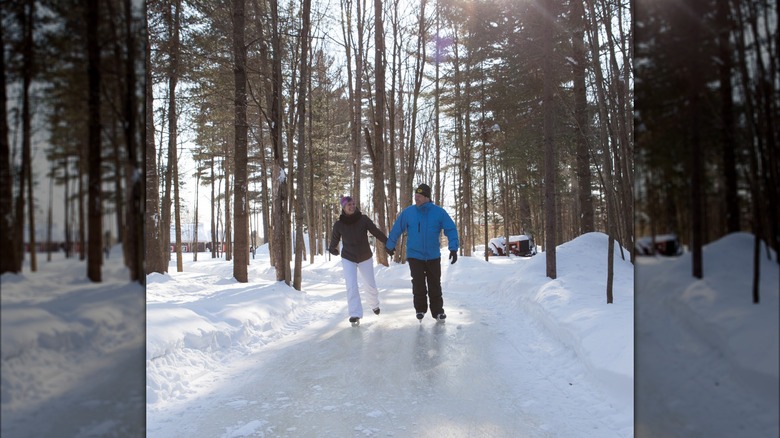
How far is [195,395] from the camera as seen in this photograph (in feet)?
12.2

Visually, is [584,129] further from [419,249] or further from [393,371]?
[393,371]

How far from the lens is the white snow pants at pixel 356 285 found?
698cm

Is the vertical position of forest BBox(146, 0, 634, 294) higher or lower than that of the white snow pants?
higher

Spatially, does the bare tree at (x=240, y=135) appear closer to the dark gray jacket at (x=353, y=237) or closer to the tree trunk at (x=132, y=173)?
the dark gray jacket at (x=353, y=237)

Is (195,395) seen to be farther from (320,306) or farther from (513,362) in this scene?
(320,306)

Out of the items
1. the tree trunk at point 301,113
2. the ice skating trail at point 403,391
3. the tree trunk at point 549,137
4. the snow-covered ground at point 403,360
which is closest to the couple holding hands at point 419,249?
the snow-covered ground at point 403,360

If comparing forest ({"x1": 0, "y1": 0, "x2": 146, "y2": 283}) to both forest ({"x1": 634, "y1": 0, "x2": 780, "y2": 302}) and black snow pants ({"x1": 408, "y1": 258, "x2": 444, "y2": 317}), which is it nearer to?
forest ({"x1": 634, "y1": 0, "x2": 780, "y2": 302})

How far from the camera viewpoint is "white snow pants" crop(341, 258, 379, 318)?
22.9 feet

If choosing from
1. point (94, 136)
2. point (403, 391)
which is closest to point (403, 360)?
point (403, 391)

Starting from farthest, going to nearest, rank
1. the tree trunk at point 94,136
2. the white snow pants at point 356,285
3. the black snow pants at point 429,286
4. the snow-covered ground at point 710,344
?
1. the white snow pants at point 356,285
2. the black snow pants at point 429,286
3. the tree trunk at point 94,136
4. the snow-covered ground at point 710,344

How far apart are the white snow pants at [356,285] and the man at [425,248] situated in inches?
25.7

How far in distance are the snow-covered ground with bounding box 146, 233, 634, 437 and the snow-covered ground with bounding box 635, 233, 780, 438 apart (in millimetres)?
2124

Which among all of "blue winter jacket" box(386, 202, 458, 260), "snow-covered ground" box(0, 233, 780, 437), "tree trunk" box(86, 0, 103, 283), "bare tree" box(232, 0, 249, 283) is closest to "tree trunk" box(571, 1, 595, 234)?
"snow-covered ground" box(0, 233, 780, 437)

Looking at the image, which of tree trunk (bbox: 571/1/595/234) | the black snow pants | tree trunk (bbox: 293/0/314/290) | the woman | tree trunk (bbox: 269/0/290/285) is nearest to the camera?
the black snow pants
